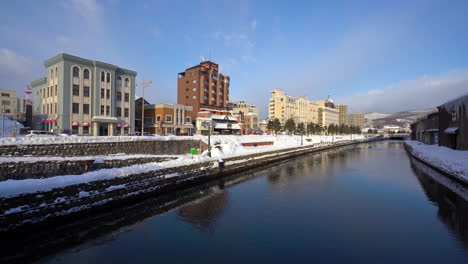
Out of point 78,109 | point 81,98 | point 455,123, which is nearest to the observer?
point 455,123

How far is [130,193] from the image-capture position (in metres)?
16.9

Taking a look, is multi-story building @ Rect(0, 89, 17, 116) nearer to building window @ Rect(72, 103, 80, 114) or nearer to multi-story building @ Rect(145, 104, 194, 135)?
multi-story building @ Rect(145, 104, 194, 135)

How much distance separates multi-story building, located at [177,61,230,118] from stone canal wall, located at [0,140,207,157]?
53.2m

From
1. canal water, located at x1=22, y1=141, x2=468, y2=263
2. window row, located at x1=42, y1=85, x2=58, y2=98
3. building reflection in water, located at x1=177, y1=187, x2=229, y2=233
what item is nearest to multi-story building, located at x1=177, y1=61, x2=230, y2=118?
window row, located at x1=42, y1=85, x2=58, y2=98

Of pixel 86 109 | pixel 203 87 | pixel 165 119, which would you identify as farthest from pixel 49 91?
pixel 203 87

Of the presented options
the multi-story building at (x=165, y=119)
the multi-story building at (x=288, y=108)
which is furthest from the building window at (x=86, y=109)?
the multi-story building at (x=288, y=108)

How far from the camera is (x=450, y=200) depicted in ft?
64.2

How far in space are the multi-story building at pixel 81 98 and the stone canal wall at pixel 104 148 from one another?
68.7 ft

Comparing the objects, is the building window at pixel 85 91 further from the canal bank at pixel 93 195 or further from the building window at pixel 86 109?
the canal bank at pixel 93 195

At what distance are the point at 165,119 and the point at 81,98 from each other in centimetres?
1985

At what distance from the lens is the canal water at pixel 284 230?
1053 cm

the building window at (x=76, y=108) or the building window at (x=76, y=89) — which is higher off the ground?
the building window at (x=76, y=89)

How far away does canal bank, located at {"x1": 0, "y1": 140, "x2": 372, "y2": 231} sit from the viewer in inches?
443

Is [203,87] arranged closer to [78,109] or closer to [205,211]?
[78,109]
